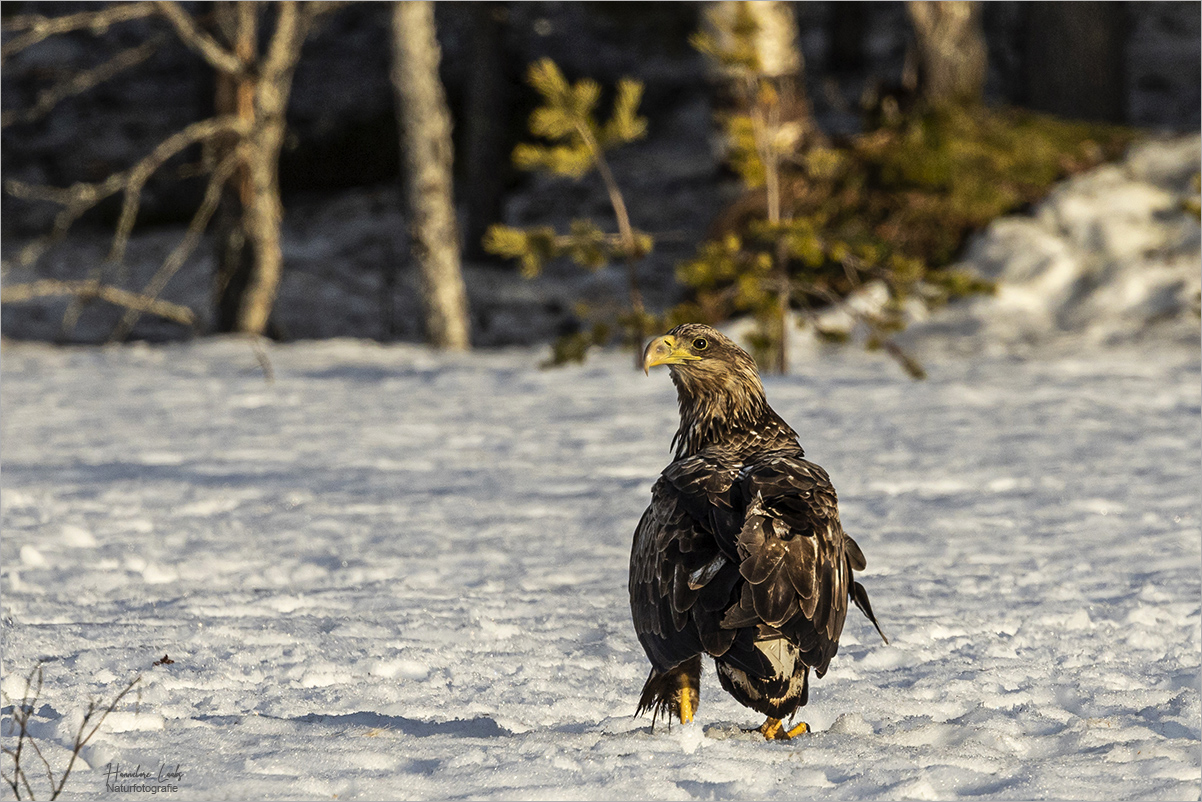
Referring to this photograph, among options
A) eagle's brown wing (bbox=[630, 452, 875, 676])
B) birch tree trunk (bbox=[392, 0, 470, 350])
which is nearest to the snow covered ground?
eagle's brown wing (bbox=[630, 452, 875, 676])

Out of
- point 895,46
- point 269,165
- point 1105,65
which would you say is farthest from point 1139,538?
point 895,46

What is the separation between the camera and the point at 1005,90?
24.0 metres

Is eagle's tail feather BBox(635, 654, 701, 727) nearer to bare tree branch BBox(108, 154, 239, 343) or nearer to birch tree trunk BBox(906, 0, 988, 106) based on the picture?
bare tree branch BBox(108, 154, 239, 343)

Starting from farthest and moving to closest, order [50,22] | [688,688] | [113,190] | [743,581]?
[113,190], [50,22], [688,688], [743,581]

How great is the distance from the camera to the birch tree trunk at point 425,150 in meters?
11.6

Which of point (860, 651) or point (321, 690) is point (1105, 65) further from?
point (321, 690)

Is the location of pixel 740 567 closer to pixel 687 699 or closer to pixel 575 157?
pixel 687 699

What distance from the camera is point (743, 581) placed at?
3811 mm

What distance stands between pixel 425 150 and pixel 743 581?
874 centimetres

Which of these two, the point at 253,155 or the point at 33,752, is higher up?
the point at 253,155

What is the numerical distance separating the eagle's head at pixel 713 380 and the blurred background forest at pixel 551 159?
454cm

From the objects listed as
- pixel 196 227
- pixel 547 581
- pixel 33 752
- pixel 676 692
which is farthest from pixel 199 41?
pixel 676 692

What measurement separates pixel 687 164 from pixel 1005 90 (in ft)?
21.8

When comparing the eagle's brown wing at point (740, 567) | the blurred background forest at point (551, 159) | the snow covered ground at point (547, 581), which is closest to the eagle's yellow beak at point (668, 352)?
the eagle's brown wing at point (740, 567)
